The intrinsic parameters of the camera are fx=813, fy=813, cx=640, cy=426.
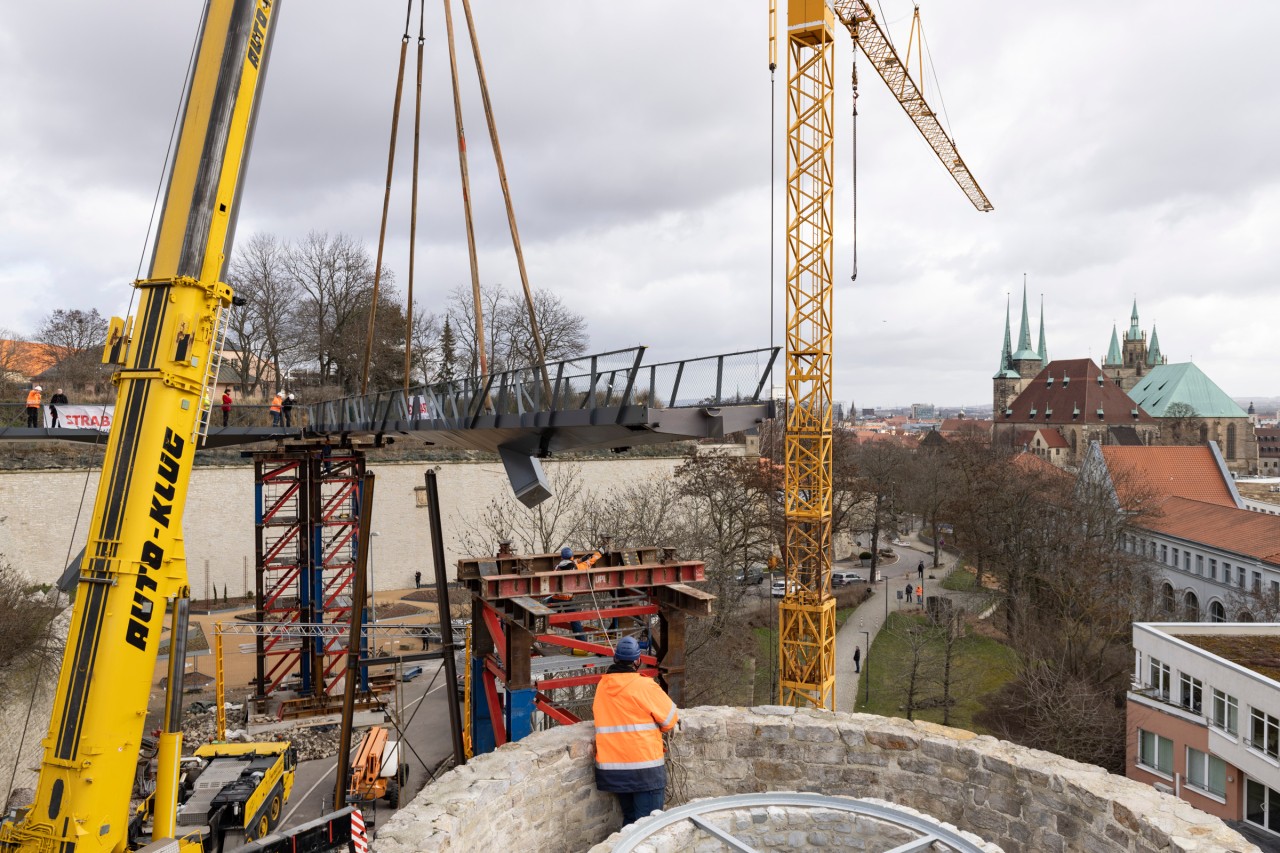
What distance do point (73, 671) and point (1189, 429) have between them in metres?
106

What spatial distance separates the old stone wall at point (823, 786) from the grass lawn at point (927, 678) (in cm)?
2155

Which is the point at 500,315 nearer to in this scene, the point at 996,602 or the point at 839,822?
the point at 996,602

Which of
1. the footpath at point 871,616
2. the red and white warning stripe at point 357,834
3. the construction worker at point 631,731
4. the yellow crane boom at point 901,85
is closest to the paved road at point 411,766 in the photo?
the red and white warning stripe at point 357,834

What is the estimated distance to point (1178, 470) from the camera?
54844 mm

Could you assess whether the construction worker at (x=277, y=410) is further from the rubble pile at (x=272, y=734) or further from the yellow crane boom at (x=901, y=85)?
the yellow crane boom at (x=901, y=85)

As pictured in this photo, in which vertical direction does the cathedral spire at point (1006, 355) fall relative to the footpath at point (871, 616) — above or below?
above

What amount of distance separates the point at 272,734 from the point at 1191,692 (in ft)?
77.2

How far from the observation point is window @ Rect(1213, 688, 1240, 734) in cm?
1992

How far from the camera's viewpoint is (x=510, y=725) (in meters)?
10.9

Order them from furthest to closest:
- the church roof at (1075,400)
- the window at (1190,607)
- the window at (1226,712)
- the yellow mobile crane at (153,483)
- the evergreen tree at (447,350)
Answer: the church roof at (1075,400) < the evergreen tree at (447,350) < the window at (1190,607) < the window at (1226,712) < the yellow mobile crane at (153,483)

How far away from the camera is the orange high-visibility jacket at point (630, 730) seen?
7.01m

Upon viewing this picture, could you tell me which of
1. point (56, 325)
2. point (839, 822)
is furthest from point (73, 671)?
point (56, 325)

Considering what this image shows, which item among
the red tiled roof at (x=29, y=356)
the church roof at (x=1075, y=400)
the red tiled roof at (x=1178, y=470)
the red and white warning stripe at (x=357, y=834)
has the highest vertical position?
the church roof at (x=1075, y=400)

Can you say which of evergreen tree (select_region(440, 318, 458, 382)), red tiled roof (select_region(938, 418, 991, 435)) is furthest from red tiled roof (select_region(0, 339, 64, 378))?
red tiled roof (select_region(938, 418, 991, 435))
